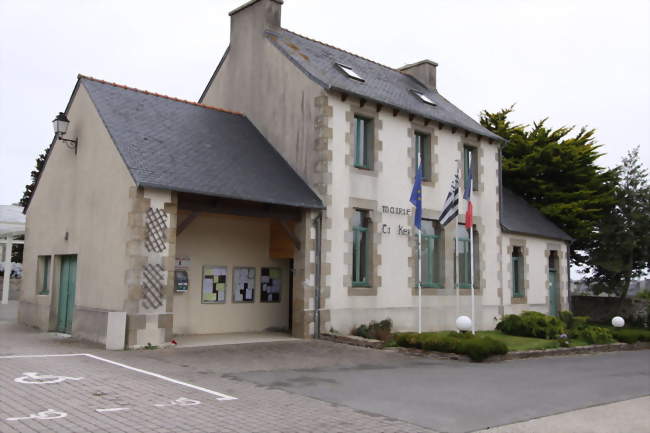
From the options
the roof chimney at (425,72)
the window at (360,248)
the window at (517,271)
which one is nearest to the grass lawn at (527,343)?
the window at (517,271)

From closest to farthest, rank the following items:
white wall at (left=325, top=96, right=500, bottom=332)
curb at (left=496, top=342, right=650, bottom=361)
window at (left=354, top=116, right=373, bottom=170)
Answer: curb at (left=496, top=342, right=650, bottom=361)
white wall at (left=325, top=96, right=500, bottom=332)
window at (left=354, top=116, right=373, bottom=170)

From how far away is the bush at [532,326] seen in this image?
16750mm

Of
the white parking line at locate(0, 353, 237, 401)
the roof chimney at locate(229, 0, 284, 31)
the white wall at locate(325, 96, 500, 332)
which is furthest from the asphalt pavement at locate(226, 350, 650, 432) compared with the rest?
the roof chimney at locate(229, 0, 284, 31)

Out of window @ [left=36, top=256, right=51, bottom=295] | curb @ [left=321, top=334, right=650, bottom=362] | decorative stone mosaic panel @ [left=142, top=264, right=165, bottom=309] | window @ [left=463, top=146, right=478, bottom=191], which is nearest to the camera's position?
decorative stone mosaic panel @ [left=142, top=264, right=165, bottom=309]

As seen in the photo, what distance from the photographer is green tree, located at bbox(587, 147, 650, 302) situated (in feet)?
77.5

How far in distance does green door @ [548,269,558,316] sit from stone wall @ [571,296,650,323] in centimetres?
354

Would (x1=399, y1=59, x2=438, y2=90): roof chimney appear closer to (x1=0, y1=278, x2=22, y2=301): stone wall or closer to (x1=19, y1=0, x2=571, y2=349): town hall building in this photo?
(x1=19, y1=0, x2=571, y2=349): town hall building

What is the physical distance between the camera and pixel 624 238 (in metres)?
23.8

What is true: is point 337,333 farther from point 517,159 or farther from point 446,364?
point 517,159

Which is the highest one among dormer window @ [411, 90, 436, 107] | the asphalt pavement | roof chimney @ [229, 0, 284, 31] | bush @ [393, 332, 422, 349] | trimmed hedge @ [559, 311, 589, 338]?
roof chimney @ [229, 0, 284, 31]

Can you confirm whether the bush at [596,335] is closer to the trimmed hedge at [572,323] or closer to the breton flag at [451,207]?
the trimmed hedge at [572,323]

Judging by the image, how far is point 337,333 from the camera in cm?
1446

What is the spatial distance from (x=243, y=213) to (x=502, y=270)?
33.8ft

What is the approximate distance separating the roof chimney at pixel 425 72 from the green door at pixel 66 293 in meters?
14.1
